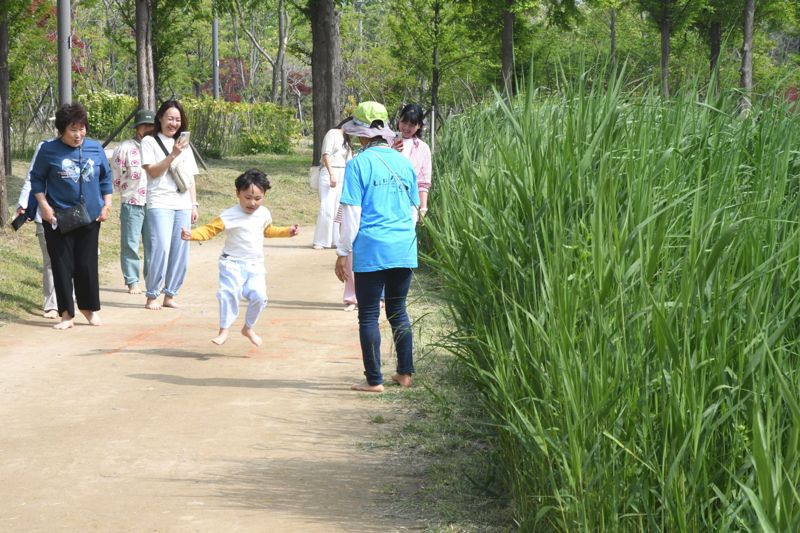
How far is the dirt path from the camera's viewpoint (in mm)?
5070

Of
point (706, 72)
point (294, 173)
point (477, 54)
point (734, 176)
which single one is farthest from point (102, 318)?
point (477, 54)

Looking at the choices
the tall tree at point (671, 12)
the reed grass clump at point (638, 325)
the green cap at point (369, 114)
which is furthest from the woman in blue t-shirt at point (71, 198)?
the tall tree at point (671, 12)

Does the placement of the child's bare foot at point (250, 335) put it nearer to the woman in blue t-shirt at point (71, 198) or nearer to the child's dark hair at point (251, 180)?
the child's dark hair at point (251, 180)

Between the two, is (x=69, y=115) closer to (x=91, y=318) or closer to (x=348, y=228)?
(x=91, y=318)

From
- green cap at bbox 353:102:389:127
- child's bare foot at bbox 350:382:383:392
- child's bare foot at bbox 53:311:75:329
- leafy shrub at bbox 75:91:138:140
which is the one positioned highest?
leafy shrub at bbox 75:91:138:140

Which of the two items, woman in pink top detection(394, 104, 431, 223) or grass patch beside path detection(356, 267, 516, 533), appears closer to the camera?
grass patch beside path detection(356, 267, 516, 533)

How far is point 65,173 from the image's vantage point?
9539 millimetres

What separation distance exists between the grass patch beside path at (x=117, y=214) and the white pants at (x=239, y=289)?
229 cm

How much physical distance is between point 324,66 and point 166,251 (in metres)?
15.1

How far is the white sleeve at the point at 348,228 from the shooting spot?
732 centimetres

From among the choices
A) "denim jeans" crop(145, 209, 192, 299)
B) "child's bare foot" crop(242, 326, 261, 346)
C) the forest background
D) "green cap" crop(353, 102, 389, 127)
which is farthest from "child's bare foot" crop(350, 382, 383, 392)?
"denim jeans" crop(145, 209, 192, 299)

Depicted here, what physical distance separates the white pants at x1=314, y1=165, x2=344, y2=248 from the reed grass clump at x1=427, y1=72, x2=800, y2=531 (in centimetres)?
717

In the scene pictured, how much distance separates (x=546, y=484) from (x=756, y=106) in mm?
3224

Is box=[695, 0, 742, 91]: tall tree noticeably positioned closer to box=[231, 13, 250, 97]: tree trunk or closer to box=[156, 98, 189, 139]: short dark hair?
box=[231, 13, 250, 97]: tree trunk
